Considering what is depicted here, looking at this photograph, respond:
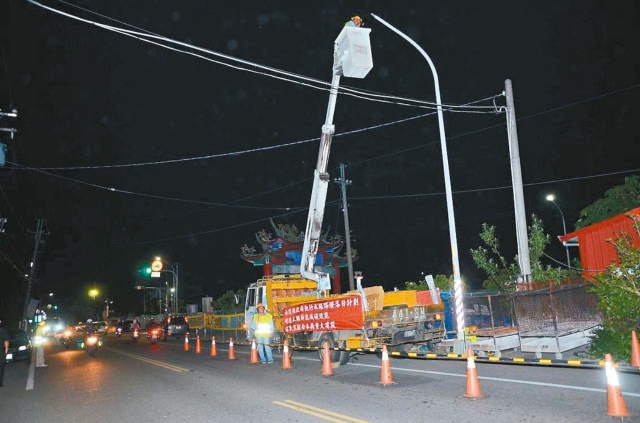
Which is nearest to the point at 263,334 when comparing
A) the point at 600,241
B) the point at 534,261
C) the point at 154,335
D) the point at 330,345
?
the point at 330,345

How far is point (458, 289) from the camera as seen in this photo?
14.7 m

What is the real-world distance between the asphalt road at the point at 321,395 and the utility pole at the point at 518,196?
6.30 m

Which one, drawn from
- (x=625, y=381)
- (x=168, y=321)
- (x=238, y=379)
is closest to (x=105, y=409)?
(x=238, y=379)

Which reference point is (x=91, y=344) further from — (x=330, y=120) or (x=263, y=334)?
(x=330, y=120)

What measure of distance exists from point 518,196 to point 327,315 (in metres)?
8.66

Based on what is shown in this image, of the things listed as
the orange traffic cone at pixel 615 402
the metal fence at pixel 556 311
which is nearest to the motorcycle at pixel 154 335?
the metal fence at pixel 556 311

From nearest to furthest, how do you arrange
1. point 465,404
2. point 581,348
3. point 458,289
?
point 465,404 → point 581,348 → point 458,289

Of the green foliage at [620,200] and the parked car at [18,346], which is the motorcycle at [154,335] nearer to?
the parked car at [18,346]

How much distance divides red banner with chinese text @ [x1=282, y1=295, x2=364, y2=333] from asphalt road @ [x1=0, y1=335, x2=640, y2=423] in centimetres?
112

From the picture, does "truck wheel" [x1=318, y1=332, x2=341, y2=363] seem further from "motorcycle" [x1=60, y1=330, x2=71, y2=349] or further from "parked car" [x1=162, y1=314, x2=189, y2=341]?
"motorcycle" [x1=60, y1=330, x2=71, y2=349]

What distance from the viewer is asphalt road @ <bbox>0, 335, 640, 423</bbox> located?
7.62 meters

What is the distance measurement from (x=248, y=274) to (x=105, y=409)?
239 feet

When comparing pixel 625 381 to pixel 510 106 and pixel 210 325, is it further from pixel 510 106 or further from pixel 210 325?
pixel 210 325

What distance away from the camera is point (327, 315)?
14.0 meters
